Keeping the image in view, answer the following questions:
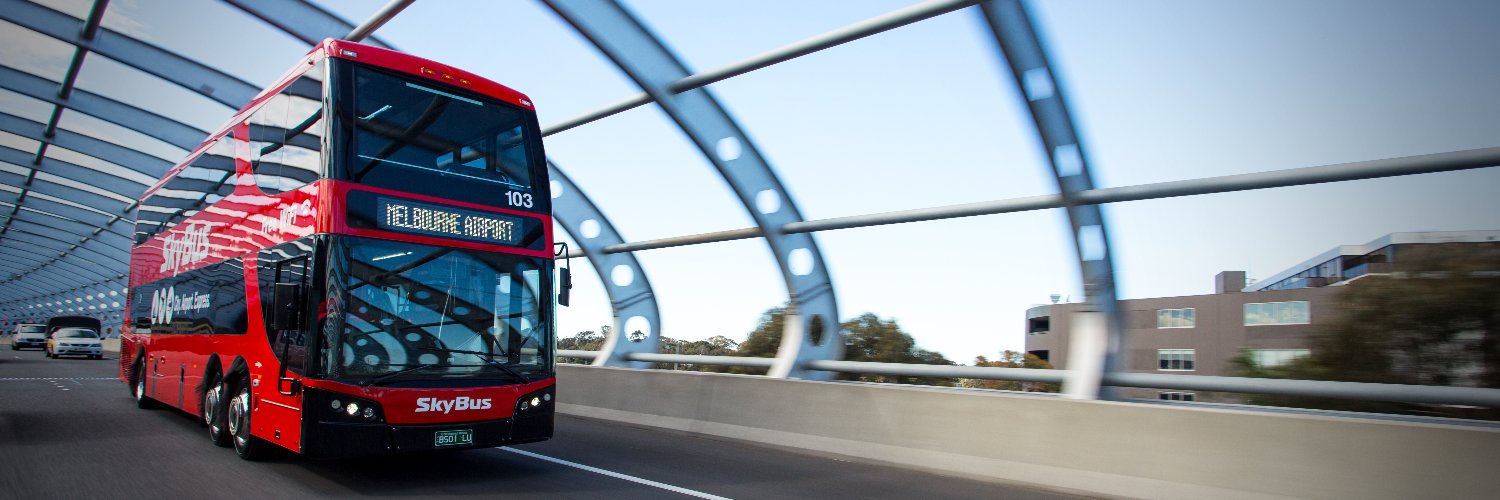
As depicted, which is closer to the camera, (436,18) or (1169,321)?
(436,18)

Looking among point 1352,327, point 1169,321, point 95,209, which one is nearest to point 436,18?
point 1352,327

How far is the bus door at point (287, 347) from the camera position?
25.1 feet

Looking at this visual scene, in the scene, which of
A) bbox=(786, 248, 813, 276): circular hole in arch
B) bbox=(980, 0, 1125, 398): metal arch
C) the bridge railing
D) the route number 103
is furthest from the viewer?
bbox=(786, 248, 813, 276): circular hole in arch

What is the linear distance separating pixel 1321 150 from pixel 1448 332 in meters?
3.61

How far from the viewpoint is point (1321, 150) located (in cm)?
974

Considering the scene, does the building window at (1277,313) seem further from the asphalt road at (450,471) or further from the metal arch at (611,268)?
the asphalt road at (450,471)

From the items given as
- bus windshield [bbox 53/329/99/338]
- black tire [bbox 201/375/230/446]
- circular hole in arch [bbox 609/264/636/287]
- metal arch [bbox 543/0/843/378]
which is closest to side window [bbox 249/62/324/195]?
black tire [bbox 201/375/230/446]

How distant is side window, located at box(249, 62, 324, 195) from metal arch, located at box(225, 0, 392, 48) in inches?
169

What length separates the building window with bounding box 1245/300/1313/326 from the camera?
3070cm

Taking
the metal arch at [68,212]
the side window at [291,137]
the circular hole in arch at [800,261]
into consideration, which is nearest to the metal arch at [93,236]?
the metal arch at [68,212]

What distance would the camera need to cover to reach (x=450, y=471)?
865 cm

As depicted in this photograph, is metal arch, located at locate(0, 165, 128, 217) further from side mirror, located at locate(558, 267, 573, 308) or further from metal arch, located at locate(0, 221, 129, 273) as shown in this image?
side mirror, located at locate(558, 267, 573, 308)

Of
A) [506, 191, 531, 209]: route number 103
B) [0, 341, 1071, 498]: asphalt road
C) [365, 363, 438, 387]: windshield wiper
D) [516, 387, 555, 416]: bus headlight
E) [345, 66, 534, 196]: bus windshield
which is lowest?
[0, 341, 1071, 498]: asphalt road

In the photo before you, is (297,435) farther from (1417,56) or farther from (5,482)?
(1417,56)
